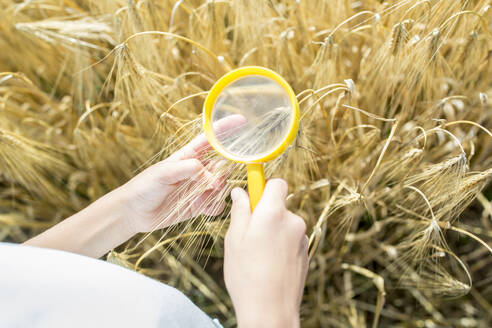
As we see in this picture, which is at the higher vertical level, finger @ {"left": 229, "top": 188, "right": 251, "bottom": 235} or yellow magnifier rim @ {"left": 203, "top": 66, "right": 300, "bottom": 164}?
yellow magnifier rim @ {"left": 203, "top": 66, "right": 300, "bottom": 164}

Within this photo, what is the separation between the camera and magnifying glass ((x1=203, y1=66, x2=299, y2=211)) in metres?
0.39

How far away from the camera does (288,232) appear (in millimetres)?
365

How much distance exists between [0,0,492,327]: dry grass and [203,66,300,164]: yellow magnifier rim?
0.21 feet

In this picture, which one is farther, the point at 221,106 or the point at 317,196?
the point at 317,196

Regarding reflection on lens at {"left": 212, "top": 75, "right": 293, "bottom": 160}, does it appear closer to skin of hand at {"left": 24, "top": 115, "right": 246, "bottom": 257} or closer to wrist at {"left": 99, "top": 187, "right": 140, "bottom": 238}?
skin of hand at {"left": 24, "top": 115, "right": 246, "bottom": 257}

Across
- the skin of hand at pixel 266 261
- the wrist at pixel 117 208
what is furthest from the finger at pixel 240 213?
the wrist at pixel 117 208

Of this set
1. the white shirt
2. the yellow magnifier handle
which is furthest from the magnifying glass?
the white shirt

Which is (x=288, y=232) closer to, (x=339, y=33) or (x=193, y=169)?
(x=193, y=169)

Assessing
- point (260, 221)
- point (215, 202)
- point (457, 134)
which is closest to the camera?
point (260, 221)

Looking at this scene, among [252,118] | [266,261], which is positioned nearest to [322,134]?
[252,118]

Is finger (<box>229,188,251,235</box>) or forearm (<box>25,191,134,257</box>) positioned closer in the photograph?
finger (<box>229,188,251,235</box>)

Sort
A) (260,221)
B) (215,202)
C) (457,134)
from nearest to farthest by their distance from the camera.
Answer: (260,221) < (215,202) < (457,134)

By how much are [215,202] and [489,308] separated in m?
0.50

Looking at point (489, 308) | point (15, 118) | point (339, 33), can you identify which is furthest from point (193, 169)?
point (489, 308)
